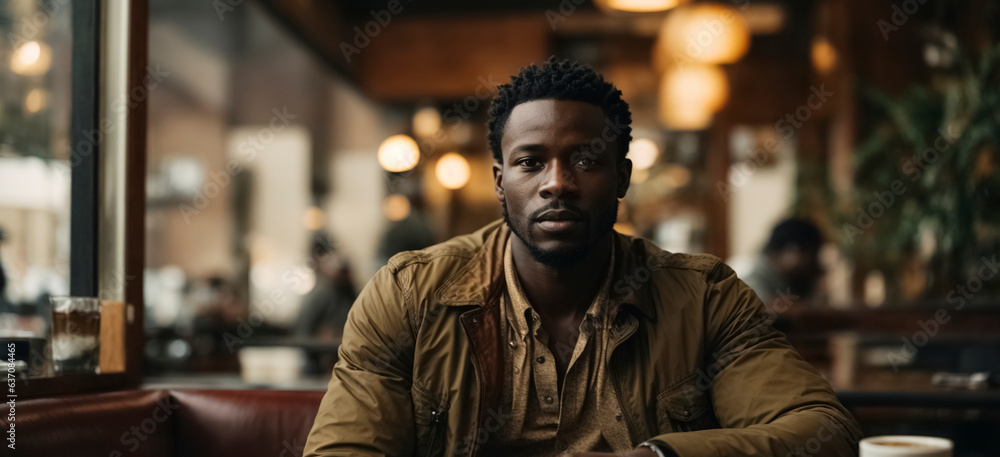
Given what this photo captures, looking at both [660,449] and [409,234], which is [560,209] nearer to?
→ [660,449]

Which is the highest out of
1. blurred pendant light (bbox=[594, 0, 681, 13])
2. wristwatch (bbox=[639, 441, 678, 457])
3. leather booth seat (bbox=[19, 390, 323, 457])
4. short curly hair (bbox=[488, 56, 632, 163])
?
blurred pendant light (bbox=[594, 0, 681, 13])

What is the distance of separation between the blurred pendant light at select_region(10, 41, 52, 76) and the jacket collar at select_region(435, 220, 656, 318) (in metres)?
3.40

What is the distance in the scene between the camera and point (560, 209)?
1.89m

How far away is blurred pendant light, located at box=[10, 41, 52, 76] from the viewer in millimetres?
4527

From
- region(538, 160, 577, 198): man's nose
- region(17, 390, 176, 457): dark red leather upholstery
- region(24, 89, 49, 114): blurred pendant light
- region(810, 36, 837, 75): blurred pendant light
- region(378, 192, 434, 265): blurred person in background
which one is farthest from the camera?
region(810, 36, 837, 75): blurred pendant light

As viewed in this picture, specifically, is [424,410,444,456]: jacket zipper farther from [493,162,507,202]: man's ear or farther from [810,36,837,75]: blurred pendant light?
[810,36,837,75]: blurred pendant light

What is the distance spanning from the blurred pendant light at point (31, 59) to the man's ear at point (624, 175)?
360cm

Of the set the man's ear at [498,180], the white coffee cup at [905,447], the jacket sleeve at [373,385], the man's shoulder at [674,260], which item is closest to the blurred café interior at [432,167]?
the jacket sleeve at [373,385]

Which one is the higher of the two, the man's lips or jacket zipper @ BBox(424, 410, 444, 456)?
the man's lips

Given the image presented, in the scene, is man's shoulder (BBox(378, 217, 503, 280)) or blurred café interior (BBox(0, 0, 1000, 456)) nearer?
man's shoulder (BBox(378, 217, 503, 280))

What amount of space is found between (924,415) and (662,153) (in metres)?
7.32

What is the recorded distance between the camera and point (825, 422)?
5.82ft

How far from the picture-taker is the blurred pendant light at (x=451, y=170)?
30.2ft

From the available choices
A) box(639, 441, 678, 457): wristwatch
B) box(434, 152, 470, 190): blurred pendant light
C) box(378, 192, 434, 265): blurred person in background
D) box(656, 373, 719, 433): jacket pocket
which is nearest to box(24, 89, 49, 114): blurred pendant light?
box(378, 192, 434, 265): blurred person in background
